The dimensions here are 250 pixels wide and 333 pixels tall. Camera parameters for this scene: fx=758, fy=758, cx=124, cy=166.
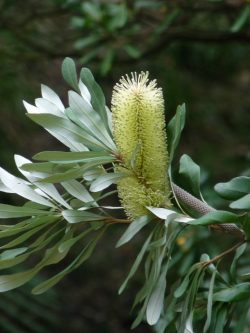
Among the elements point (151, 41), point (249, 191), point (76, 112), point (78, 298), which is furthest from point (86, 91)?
point (78, 298)

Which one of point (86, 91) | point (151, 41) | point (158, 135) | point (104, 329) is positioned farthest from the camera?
point (104, 329)

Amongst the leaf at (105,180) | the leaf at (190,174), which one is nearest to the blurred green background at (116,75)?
the leaf at (190,174)

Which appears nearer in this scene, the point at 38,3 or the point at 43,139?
the point at 38,3

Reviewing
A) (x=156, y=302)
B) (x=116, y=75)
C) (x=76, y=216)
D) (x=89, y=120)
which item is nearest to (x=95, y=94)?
(x=89, y=120)

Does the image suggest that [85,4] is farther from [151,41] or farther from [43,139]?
[43,139]

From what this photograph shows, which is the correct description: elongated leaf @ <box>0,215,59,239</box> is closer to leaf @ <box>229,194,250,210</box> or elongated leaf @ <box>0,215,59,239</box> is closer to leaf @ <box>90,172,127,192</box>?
leaf @ <box>90,172,127,192</box>

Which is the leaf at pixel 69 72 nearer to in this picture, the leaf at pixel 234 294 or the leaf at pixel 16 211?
the leaf at pixel 16 211

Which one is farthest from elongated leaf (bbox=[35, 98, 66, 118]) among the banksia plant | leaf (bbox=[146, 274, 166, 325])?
leaf (bbox=[146, 274, 166, 325])
